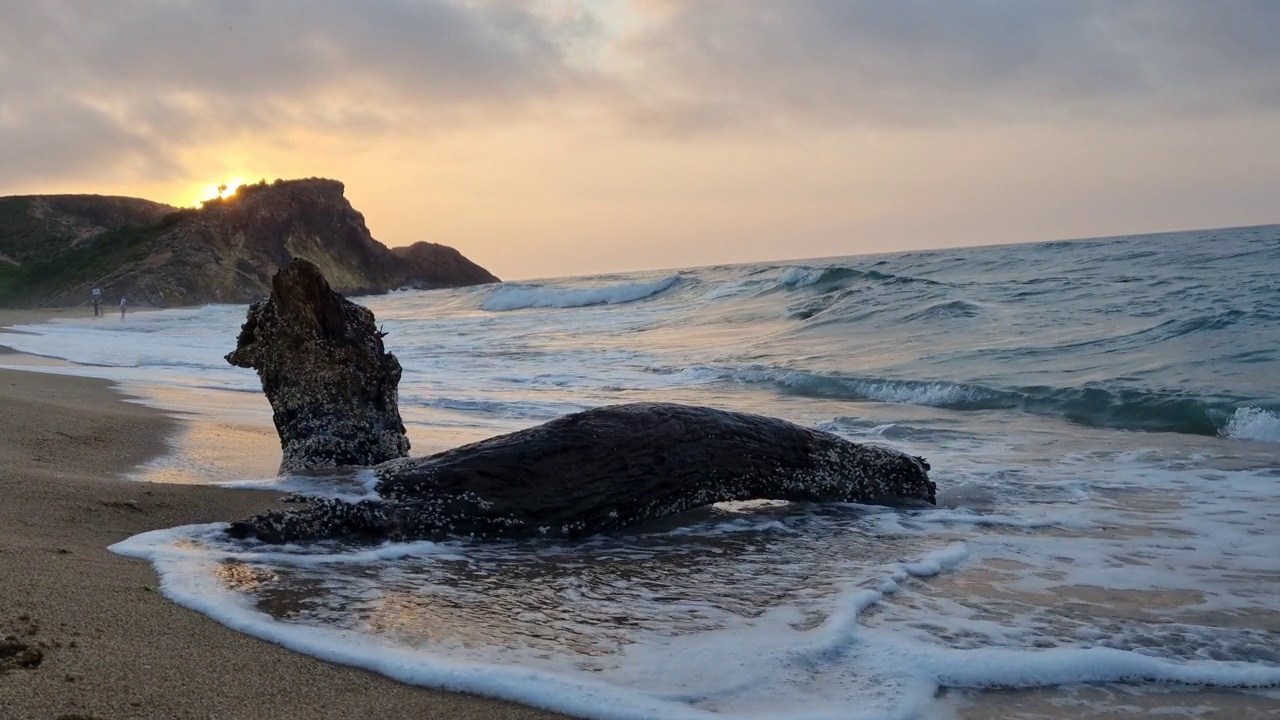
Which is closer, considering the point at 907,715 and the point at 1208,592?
the point at 907,715

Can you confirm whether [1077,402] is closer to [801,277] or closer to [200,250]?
[801,277]

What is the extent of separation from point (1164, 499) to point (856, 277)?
22.3 meters

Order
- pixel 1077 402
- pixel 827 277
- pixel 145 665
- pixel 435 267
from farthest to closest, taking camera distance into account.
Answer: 1. pixel 435 267
2. pixel 827 277
3. pixel 1077 402
4. pixel 145 665

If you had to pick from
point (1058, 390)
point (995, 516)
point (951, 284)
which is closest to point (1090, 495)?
point (995, 516)

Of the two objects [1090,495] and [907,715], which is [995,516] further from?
[907,715]

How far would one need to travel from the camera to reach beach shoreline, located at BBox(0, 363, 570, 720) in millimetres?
2361

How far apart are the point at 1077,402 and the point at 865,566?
6.32 meters

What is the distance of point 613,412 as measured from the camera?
5043 mm

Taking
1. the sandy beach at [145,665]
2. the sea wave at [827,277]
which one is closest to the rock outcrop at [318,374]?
the sandy beach at [145,665]

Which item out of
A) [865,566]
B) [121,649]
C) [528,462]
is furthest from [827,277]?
[121,649]

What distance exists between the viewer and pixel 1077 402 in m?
9.69

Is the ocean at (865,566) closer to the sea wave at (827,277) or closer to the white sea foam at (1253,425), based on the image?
the white sea foam at (1253,425)

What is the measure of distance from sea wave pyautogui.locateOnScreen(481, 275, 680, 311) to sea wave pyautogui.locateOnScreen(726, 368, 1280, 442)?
27123 mm

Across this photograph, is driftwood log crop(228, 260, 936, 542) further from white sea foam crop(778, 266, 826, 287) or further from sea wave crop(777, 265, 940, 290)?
white sea foam crop(778, 266, 826, 287)
